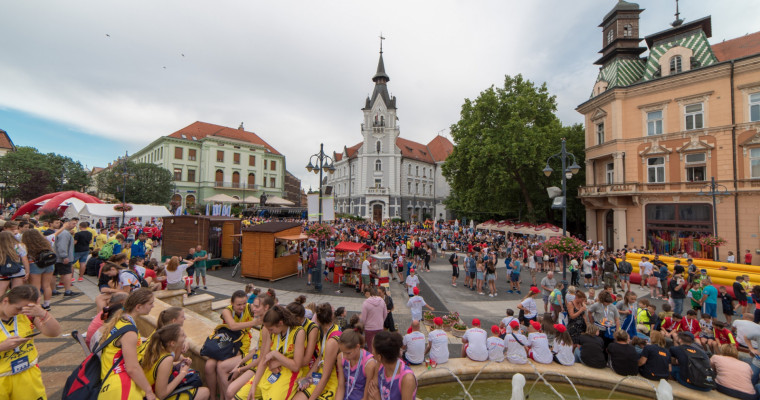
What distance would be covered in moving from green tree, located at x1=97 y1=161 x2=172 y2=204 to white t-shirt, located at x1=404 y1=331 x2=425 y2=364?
44.4m

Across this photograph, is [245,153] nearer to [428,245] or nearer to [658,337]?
[428,245]

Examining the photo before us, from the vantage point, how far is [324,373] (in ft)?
11.9

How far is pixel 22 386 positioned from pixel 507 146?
29.0 m

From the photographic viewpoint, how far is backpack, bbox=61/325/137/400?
2.85 metres

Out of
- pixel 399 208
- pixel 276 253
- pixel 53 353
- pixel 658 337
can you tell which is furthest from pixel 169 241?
pixel 399 208

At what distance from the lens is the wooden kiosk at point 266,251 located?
13664mm

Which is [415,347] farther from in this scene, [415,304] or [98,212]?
[98,212]

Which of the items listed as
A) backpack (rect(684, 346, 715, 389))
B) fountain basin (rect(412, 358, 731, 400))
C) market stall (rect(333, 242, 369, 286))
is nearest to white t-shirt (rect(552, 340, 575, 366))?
fountain basin (rect(412, 358, 731, 400))

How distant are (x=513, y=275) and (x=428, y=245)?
25.3 ft

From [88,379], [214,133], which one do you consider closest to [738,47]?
[88,379]

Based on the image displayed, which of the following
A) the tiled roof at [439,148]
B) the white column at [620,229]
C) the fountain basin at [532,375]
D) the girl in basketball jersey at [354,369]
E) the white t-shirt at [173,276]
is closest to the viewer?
the girl in basketball jersey at [354,369]

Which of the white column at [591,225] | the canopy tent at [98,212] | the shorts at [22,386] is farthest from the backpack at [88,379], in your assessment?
the white column at [591,225]

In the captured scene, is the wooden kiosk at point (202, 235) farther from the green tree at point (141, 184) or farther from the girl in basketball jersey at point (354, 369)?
the green tree at point (141, 184)

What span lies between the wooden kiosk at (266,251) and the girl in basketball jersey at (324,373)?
409 inches
